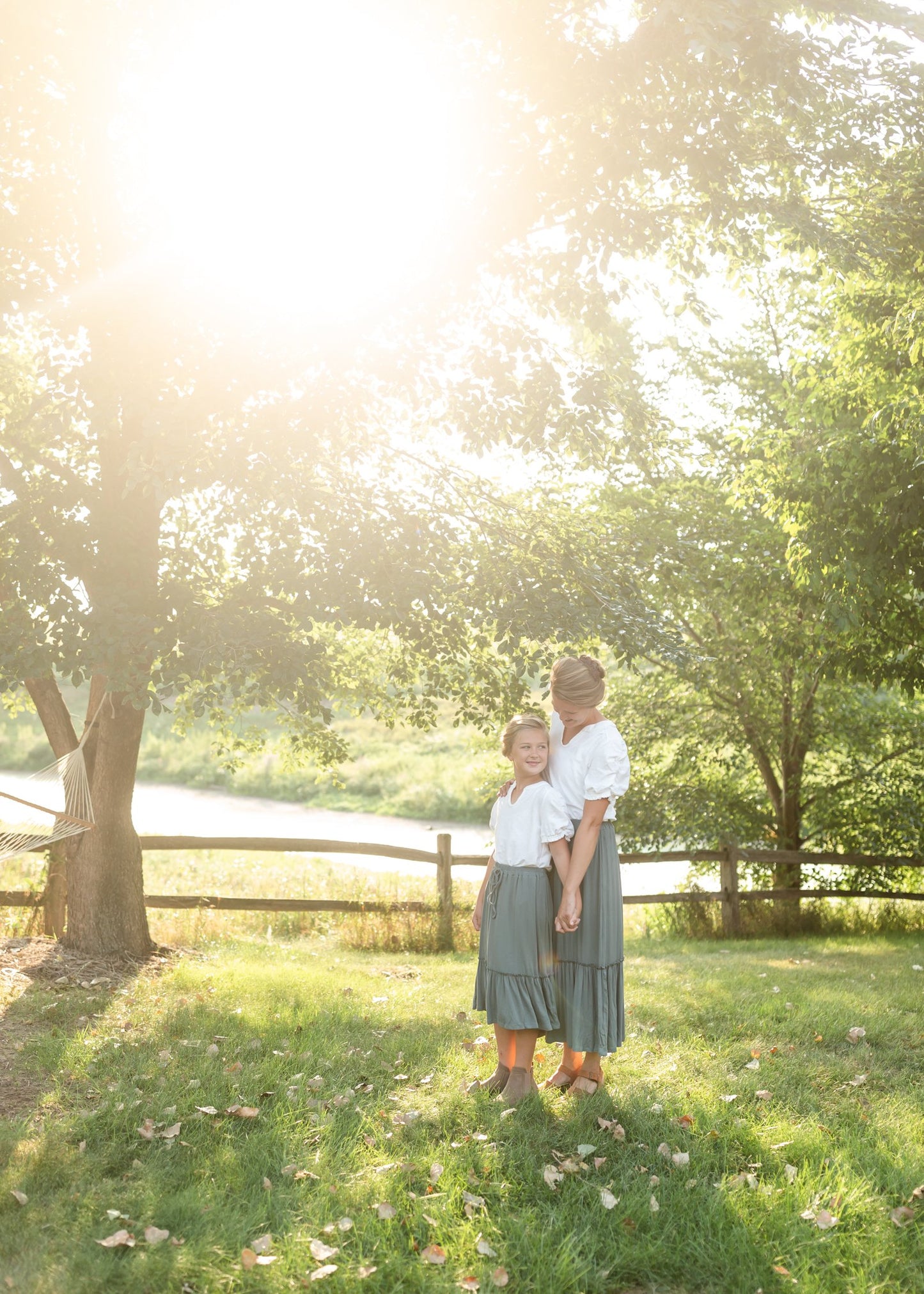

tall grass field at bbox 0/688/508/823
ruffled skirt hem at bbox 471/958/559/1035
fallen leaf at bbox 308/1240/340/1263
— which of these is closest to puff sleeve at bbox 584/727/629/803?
ruffled skirt hem at bbox 471/958/559/1035

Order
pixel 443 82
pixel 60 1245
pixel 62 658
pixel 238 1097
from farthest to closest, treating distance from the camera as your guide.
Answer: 1. pixel 443 82
2. pixel 62 658
3. pixel 238 1097
4. pixel 60 1245

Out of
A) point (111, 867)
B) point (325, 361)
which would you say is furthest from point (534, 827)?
point (111, 867)

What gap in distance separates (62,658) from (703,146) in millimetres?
5170

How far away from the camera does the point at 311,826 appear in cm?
2572

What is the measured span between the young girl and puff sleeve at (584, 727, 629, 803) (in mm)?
163

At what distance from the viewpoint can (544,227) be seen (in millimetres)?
6910

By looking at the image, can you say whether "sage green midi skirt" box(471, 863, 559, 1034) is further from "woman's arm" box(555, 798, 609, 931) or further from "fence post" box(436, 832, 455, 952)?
"fence post" box(436, 832, 455, 952)

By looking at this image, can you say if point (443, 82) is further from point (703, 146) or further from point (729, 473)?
point (729, 473)

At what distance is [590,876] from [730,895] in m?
8.08

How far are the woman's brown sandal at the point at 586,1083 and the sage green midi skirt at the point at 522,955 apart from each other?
0.32 meters

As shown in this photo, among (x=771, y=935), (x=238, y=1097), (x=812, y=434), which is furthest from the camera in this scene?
(x=771, y=935)

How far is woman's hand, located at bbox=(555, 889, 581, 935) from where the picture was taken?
4.27 meters

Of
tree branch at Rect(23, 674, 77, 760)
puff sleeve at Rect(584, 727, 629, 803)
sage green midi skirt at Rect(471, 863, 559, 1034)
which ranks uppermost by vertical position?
tree branch at Rect(23, 674, 77, 760)

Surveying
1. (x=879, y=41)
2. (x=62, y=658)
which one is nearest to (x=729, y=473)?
(x=879, y=41)
